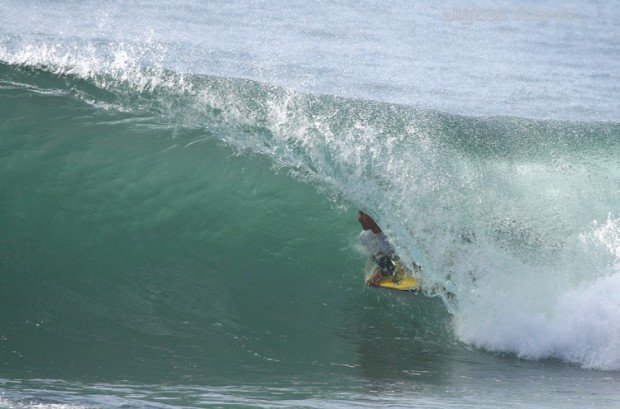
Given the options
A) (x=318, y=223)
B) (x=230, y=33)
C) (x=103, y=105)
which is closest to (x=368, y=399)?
(x=318, y=223)

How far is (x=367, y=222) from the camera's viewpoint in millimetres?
9312

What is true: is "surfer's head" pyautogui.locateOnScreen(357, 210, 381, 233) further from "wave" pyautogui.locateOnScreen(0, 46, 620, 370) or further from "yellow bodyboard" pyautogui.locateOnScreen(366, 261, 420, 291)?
"yellow bodyboard" pyautogui.locateOnScreen(366, 261, 420, 291)

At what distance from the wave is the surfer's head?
2.4 inches

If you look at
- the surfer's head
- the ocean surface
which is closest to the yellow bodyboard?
the ocean surface

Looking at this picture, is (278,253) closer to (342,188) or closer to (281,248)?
(281,248)

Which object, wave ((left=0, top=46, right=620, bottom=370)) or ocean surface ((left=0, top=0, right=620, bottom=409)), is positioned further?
wave ((left=0, top=46, right=620, bottom=370))

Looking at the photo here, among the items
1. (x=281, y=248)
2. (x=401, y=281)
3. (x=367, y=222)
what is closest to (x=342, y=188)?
(x=367, y=222)

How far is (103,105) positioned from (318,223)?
2.89 m

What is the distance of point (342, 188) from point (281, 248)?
0.81 metres

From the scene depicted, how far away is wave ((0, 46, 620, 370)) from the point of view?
8.64 m

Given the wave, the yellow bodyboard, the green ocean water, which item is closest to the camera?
the green ocean water

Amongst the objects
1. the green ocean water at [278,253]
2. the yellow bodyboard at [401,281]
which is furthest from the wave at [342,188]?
the yellow bodyboard at [401,281]

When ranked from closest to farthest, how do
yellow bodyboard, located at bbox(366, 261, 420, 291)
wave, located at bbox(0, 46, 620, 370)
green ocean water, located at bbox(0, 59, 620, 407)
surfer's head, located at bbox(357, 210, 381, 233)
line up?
green ocean water, located at bbox(0, 59, 620, 407)
wave, located at bbox(0, 46, 620, 370)
yellow bodyboard, located at bbox(366, 261, 420, 291)
surfer's head, located at bbox(357, 210, 381, 233)

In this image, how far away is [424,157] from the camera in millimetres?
10234
